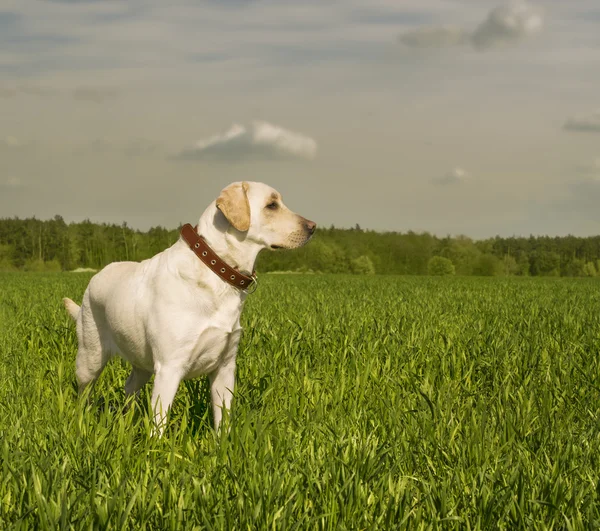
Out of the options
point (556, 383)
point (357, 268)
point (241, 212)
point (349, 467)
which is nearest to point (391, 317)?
point (556, 383)

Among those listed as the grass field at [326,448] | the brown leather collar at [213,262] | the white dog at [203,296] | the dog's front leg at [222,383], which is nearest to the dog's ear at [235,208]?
the white dog at [203,296]

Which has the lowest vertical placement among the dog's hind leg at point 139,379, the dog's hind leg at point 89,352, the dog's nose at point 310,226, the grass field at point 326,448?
the grass field at point 326,448

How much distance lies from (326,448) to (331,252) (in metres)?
69.5

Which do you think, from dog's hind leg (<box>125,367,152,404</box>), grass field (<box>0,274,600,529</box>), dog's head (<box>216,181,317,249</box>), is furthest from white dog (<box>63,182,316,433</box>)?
dog's hind leg (<box>125,367,152,404</box>)

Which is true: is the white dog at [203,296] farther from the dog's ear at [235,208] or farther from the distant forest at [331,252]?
the distant forest at [331,252]

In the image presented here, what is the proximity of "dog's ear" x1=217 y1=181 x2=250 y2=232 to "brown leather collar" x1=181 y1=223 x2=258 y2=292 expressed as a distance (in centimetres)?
25

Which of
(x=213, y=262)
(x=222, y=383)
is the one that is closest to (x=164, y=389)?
(x=222, y=383)

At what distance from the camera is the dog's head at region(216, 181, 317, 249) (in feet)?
13.9

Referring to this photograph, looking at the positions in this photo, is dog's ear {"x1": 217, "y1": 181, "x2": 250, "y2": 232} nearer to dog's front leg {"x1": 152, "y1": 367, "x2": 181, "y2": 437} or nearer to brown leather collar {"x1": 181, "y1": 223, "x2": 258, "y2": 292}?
brown leather collar {"x1": 181, "y1": 223, "x2": 258, "y2": 292}

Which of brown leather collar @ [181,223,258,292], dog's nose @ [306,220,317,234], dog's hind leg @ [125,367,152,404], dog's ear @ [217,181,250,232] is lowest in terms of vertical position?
dog's hind leg @ [125,367,152,404]

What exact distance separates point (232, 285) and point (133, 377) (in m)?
1.45

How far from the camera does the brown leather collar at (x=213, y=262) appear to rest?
13.7 feet

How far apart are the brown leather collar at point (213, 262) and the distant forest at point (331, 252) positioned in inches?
2355

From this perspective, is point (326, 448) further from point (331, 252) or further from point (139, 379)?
point (331, 252)
